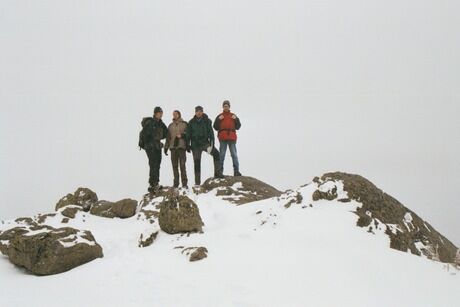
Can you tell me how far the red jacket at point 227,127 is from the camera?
Answer: 15875mm

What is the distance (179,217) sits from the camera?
1077 centimetres

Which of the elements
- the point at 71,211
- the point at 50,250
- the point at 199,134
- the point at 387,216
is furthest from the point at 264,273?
the point at 71,211

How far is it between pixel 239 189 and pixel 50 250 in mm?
8446

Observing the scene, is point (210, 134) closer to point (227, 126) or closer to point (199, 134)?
point (199, 134)

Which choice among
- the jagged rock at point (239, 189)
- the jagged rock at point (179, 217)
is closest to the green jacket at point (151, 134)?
the jagged rock at point (239, 189)

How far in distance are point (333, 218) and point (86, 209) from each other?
10.2 m

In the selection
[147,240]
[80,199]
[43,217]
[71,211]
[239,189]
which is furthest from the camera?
[80,199]

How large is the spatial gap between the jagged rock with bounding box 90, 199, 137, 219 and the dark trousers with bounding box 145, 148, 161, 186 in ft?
3.72

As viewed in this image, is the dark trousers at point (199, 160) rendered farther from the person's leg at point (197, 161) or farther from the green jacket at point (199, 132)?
the green jacket at point (199, 132)

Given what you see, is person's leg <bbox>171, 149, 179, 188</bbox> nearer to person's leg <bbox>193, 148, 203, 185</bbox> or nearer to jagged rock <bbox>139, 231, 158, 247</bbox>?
person's leg <bbox>193, 148, 203, 185</bbox>

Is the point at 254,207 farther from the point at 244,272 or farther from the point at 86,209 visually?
the point at 86,209

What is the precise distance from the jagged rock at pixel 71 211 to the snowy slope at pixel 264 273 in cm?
436

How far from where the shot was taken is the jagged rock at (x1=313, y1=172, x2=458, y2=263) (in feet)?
33.0

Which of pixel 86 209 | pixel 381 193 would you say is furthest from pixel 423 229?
pixel 86 209
